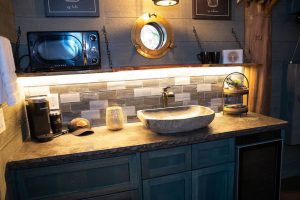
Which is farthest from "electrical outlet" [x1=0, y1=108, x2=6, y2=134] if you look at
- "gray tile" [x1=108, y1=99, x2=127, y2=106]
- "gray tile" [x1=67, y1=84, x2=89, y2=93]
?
"gray tile" [x1=108, y1=99, x2=127, y2=106]

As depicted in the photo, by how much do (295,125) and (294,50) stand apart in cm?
85

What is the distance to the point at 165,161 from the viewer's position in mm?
1577

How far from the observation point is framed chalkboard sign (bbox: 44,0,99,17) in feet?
5.82

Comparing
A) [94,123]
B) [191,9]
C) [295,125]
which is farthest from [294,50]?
[94,123]

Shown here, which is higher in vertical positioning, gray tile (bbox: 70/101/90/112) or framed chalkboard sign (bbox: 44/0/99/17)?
framed chalkboard sign (bbox: 44/0/99/17)

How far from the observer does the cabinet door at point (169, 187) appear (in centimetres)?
156

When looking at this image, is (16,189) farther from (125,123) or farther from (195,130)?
(195,130)

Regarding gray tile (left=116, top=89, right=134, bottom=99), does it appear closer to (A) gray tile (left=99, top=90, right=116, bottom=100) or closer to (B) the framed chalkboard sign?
(A) gray tile (left=99, top=90, right=116, bottom=100)

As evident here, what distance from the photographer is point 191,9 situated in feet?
7.02

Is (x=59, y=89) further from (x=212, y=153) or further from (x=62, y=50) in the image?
(x=212, y=153)

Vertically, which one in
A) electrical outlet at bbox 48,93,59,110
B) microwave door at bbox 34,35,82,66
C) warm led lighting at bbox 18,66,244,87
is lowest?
electrical outlet at bbox 48,93,59,110

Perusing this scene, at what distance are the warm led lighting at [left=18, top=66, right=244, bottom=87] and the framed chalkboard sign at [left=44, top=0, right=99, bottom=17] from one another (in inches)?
19.6

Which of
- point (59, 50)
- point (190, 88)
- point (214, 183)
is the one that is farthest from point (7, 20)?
point (214, 183)

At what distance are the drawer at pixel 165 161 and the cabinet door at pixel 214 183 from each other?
0.13 m
